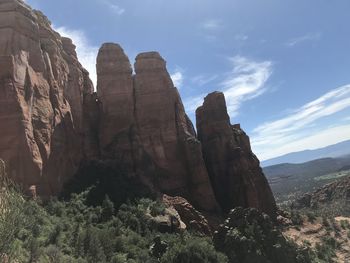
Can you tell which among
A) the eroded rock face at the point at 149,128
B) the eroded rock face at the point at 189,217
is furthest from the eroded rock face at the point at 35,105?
the eroded rock face at the point at 189,217

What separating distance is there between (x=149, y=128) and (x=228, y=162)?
1384 centimetres

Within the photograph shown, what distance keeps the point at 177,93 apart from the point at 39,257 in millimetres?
42182

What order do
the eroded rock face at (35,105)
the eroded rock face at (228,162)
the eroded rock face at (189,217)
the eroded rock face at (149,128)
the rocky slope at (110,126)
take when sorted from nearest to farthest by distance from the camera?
the eroded rock face at (35,105), the rocky slope at (110,126), the eroded rock face at (189,217), the eroded rock face at (149,128), the eroded rock face at (228,162)

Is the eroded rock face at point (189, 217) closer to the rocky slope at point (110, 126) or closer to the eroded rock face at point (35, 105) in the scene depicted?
the rocky slope at point (110, 126)

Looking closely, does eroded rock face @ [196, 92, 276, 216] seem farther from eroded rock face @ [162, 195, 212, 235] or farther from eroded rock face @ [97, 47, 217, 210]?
eroded rock face @ [162, 195, 212, 235]

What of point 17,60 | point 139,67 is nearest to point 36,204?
point 17,60

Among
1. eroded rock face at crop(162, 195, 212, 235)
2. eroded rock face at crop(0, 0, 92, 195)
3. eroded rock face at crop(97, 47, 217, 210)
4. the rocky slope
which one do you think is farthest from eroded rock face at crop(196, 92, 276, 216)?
eroded rock face at crop(0, 0, 92, 195)

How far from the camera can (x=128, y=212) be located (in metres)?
49.5

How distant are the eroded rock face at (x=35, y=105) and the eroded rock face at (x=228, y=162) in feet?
71.8

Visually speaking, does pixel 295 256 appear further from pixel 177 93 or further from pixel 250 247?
pixel 177 93

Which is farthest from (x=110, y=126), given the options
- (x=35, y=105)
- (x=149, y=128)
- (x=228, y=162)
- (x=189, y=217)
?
(x=228, y=162)

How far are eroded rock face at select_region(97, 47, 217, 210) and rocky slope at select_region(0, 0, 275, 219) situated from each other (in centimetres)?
14

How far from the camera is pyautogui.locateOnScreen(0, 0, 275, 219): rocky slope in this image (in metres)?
47.0

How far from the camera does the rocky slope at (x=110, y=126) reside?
47.0m
